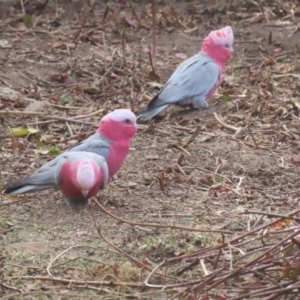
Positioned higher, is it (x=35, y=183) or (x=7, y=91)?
(x=35, y=183)

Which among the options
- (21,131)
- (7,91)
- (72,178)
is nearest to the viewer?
(72,178)

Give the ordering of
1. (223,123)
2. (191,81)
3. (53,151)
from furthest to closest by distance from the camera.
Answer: (191,81) → (223,123) → (53,151)

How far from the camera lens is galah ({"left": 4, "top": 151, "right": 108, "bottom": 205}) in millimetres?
4387

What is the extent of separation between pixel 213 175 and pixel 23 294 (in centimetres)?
187

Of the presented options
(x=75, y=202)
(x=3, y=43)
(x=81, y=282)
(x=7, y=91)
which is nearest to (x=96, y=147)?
(x=75, y=202)

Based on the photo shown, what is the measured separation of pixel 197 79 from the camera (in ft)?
21.2

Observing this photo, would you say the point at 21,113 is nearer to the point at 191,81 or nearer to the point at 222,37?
the point at 191,81

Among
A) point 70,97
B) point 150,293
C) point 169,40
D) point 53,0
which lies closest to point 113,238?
point 150,293

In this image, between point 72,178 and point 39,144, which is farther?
point 39,144

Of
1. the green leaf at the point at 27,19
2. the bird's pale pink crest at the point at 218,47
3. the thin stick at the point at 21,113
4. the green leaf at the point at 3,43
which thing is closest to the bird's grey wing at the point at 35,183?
the thin stick at the point at 21,113

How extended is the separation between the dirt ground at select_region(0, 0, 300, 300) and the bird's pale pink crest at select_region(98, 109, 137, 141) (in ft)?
1.00

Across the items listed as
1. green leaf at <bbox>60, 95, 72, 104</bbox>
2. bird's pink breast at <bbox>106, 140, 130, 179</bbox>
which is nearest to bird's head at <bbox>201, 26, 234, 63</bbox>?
green leaf at <bbox>60, 95, 72, 104</bbox>

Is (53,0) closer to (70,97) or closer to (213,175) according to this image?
(70,97)

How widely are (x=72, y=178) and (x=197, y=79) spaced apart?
7.43 ft
